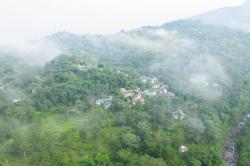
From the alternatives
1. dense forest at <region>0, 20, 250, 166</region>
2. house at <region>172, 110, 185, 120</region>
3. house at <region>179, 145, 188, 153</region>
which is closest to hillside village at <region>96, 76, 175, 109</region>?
dense forest at <region>0, 20, 250, 166</region>

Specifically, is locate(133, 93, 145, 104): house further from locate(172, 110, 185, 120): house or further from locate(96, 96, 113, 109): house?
locate(172, 110, 185, 120): house

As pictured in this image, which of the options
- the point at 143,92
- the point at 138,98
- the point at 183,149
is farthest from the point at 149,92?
the point at 183,149

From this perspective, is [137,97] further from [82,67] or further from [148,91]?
[82,67]

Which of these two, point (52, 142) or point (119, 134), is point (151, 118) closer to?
point (119, 134)

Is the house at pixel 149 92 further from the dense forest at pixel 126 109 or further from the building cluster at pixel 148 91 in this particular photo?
the dense forest at pixel 126 109

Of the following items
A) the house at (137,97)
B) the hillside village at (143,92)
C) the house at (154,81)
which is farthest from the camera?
the house at (154,81)

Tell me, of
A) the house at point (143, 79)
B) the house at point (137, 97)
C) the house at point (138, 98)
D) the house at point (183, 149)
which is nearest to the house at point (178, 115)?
the house at point (138, 98)
